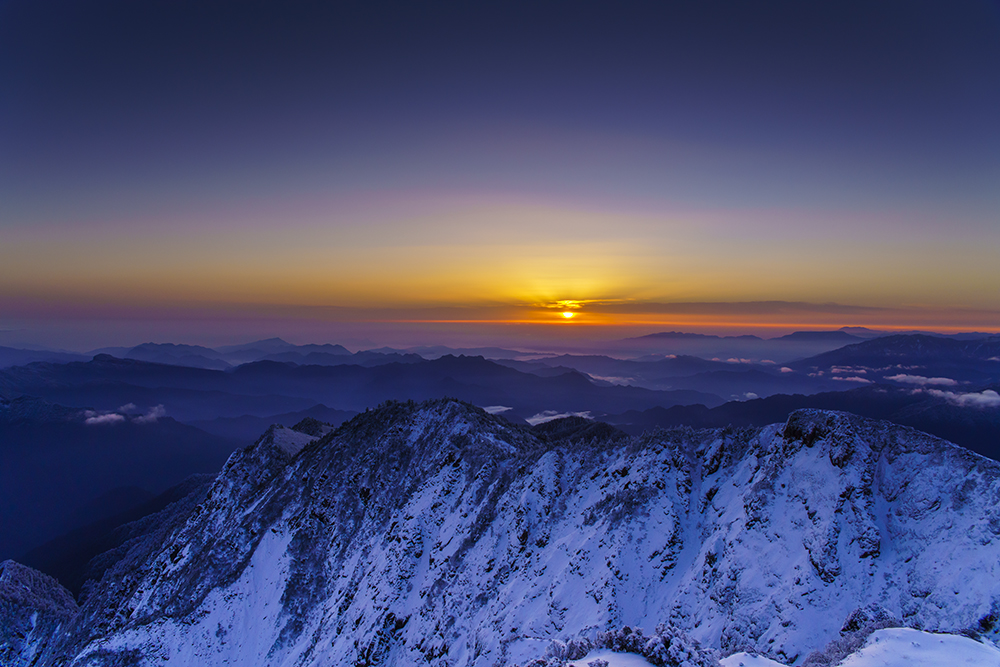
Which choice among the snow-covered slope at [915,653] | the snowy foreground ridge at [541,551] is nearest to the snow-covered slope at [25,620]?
the snowy foreground ridge at [541,551]

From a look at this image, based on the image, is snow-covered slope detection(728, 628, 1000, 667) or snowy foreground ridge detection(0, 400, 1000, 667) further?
snowy foreground ridge detection(0, 400, 1000, 667)

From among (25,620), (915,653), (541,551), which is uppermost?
(915,653)

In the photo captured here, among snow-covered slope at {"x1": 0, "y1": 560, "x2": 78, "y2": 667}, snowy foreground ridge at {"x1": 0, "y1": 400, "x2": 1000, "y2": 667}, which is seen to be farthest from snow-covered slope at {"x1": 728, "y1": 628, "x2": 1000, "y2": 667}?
snow-covered slope at {"x1": 0, "y1": 560, "x2": 78, "y2": 667}

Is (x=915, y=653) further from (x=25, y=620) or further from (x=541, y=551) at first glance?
(x=25, y=620)

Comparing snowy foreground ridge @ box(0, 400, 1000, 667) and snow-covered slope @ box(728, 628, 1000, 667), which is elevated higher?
snow-covered slope @ box(728, 628, 1000, 667)

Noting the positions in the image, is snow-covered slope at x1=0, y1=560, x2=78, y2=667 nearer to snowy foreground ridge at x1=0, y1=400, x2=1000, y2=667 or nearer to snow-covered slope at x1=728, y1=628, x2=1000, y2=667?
snowy foreground ridge at x1=0, y1=400, x2=1000, y2=667

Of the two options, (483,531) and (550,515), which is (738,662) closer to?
(550,515)

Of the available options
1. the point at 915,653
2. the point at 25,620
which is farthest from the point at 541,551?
the point at 25,620

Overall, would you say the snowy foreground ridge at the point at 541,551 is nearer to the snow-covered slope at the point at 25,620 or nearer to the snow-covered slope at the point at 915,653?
the snow-covered slope at the point at 25,620

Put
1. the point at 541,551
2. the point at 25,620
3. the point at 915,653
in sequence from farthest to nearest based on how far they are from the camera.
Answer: the point at 25,620
the point at 541,551
the point at 915,653
